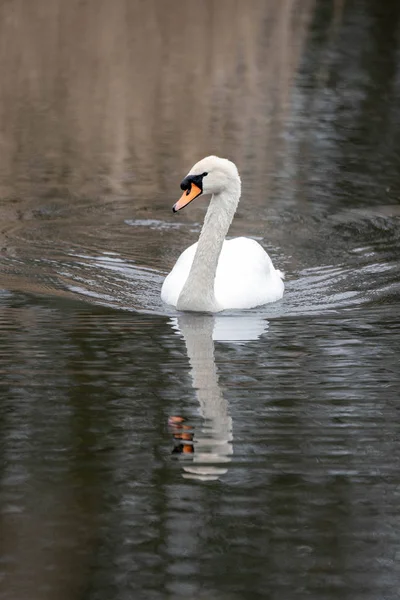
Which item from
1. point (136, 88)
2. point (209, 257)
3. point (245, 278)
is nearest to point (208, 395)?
point (209, 257)

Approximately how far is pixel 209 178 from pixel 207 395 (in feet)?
7.75

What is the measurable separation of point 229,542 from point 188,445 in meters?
1.02

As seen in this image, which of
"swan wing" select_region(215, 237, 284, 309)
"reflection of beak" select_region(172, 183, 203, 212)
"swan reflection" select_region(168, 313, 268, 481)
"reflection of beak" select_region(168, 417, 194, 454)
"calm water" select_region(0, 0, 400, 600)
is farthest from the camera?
"swan wing" select_region(215, 237, 284, 309)

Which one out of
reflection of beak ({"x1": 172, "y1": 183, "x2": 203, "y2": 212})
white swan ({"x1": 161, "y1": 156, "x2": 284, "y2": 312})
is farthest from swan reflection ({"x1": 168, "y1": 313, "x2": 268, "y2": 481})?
reflection of beak ({"x1": 172, "y1": 183, "x2": 203, "y2": 212})

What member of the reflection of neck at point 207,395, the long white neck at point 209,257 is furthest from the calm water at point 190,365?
the long white neck at point 209,257

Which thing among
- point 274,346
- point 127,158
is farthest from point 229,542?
point 127,158

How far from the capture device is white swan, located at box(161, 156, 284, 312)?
884cm

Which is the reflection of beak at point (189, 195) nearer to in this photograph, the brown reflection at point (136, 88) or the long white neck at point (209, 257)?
the long white neck at point (209, 257)

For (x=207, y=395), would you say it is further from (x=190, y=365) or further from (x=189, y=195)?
(x=189, y=195)

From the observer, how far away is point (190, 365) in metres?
7.58

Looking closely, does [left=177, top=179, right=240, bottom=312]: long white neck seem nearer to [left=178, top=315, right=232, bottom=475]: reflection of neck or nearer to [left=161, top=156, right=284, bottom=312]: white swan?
[left=161, top=156, right=284, bottom=312]: white swan

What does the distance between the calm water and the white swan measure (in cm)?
16

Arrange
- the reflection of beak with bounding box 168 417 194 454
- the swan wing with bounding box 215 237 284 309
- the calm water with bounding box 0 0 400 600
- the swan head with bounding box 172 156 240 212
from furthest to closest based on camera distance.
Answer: the swan wing with bounding box 215 237 284 309
the swan head with bounding box 172 156 240 212
the reflection of beak with bounding box 168 417 194 454
the calm water with bounding box 0 0 400 600

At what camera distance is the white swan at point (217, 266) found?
8844mm
